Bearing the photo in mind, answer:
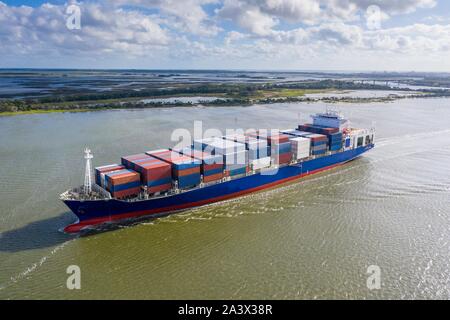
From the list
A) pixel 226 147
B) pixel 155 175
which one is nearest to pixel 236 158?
pixel 226 147

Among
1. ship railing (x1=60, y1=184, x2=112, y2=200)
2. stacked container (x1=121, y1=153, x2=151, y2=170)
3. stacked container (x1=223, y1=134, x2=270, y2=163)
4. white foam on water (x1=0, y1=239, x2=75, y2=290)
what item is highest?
stacked container (x1=223, y1=134, x2=270, y2=163)

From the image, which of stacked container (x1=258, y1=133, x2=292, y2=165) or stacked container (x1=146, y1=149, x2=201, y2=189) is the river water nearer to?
stacked container (x1=146, y1=149, x2=201, y2=189)

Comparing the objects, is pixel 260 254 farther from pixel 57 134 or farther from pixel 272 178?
pixel 57 134

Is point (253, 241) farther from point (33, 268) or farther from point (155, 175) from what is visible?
point (33, 268)

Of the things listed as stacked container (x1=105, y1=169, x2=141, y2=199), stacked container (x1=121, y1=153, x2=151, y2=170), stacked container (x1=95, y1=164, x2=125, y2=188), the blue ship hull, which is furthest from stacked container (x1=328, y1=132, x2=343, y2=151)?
stacked container (x1=95, y1=164, x2=125, y2=188)

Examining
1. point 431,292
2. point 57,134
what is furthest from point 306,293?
point 57,134
